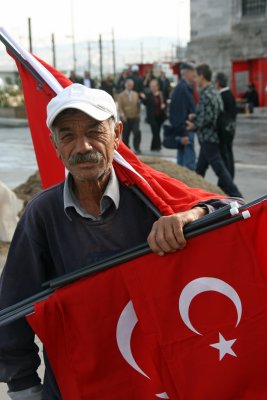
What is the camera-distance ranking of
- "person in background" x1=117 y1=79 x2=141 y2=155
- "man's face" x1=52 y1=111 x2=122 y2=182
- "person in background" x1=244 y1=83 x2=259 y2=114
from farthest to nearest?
"person in background" x1=244 y1=83 x2=259 y2=114 → "person in background" x1=117 y1=79 x2=141 y2=155 → "man's face" x1=52 y1=111 x2=122 y2=182

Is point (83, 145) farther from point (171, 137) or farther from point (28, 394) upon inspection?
point (171, 137)

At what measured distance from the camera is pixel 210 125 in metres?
9.07

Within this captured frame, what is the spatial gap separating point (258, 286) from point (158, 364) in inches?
17.2

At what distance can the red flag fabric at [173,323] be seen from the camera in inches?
87.5

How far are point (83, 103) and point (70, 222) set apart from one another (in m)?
0.44

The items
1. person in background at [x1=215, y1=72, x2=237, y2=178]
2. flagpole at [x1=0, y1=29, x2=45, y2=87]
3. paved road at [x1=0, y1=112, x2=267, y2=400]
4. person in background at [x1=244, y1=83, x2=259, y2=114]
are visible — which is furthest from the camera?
person in background at [x1=244, y1=83, x2=259, y2=114]

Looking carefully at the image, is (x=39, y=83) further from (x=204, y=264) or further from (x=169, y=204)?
(x=204, y=264)

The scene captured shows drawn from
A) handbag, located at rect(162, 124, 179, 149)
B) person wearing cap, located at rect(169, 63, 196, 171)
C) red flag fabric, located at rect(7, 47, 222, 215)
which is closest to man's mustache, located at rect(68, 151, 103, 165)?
red flag fabric, located at rect(7, 47, 222, 215)

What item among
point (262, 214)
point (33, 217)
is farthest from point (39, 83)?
point (262, 214)

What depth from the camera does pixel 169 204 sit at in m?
2.41

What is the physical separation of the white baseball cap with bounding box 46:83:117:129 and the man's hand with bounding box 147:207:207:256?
0.41 m

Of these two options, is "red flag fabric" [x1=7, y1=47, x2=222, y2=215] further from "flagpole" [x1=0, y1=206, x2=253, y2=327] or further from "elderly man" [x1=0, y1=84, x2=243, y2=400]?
"flagpole" [x1=0, y1=206, x2=253, y2=327]

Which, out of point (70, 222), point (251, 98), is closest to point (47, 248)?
point (70, 222)

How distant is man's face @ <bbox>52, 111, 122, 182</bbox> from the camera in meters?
2.22
